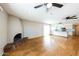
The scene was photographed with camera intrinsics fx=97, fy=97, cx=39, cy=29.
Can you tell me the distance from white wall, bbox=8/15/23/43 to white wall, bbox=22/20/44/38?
0.12 metres

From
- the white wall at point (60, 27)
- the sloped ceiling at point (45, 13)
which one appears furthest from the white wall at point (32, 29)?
the white wall at point (60, 27)

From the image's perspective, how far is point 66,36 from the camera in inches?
100.0

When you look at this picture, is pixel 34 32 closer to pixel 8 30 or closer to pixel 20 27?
pixel 20 27

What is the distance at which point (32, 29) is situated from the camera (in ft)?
7.81

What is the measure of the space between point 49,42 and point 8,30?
118 cm

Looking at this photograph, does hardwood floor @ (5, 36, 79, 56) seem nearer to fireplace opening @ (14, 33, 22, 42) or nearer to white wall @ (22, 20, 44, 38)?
white wall @ (22, 20, 44, 38)

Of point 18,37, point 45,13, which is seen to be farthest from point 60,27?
point 18,37

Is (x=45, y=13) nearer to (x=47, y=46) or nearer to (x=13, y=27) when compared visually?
(x=13, y=27)

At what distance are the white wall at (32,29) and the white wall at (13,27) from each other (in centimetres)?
12

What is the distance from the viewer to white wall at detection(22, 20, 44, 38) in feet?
7.35

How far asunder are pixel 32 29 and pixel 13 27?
50 centimetres

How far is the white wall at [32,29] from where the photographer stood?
2240mm

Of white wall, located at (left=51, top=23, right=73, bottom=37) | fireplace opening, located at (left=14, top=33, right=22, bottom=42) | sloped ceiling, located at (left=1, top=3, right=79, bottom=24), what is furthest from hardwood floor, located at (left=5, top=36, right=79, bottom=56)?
sloped ceiling, located at (left=1, top=3, right=79, bottom=24)

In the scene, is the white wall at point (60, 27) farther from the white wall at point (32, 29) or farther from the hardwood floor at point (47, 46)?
the white wall at point (32, 29)
